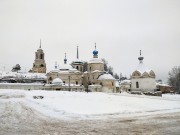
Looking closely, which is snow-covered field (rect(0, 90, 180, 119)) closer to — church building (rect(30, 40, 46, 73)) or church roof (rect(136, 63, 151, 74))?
church roof (rect(136, 63, 151, 74))

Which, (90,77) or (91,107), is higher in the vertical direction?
(90,77)

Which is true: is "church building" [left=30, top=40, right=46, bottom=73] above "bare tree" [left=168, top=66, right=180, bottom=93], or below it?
above

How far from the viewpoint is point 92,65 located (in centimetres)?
5475

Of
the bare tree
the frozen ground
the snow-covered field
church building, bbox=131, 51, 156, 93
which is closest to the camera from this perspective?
the frozen ground

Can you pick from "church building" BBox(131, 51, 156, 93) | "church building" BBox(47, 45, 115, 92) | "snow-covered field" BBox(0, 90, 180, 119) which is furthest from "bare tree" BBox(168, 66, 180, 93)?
"snow-covered field" BBox(0, 90, 180, 119)

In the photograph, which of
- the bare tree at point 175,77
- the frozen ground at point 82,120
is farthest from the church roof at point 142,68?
the frozen ground at point 82,120

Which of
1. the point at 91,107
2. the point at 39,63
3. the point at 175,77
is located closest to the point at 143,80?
the point at 175,77

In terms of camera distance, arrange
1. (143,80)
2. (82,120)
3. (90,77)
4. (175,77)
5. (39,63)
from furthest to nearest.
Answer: (39,63)
(175,77)
(90,77)
(143,80)
(82,120)

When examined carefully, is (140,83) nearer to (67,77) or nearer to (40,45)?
(67,77)

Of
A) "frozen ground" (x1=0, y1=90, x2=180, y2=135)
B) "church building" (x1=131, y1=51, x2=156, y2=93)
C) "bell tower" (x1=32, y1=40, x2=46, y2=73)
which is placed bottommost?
"frozen ground" (x1=0, y1=90, x2=180, y2=135)

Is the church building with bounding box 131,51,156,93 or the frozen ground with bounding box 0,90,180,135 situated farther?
the church building with bounding box 131,51,156,93

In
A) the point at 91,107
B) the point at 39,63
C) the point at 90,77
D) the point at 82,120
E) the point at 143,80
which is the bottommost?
the point at 82,120

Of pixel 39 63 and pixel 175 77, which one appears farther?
pixel 39 63

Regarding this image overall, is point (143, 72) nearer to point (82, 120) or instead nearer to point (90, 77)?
point (90, 77)
